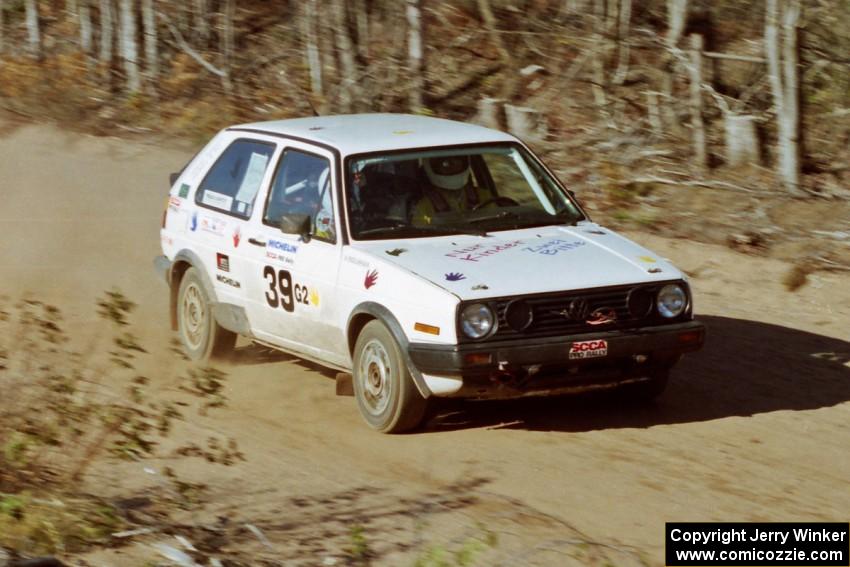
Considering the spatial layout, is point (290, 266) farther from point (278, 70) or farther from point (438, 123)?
point (278, 70)

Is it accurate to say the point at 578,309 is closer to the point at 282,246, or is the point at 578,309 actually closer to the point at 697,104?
the point at 282,246

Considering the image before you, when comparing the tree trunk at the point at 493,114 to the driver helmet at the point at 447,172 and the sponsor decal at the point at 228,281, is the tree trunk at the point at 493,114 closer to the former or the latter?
the sponsor decal at the point at 228,281

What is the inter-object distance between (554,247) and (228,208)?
240 centimetres

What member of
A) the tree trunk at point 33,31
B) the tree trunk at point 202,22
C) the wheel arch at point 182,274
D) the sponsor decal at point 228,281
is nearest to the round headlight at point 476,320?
the sponsor decal at point 228,281

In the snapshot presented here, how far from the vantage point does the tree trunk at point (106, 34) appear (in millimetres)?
21016

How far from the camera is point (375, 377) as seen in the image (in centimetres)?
736

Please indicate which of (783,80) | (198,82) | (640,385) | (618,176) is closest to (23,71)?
(198,82)

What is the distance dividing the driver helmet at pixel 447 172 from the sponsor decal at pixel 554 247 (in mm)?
759

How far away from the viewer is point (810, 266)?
1091cm

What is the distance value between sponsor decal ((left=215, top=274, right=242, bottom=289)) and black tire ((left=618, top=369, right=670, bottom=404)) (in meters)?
2.57

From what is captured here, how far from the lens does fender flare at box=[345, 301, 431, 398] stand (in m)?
6.96

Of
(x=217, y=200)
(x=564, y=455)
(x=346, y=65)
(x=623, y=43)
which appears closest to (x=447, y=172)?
(x=217, y=200)

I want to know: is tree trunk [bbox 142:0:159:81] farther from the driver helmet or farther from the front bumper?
the front bumper

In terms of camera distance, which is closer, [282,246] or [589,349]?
[589,349]
